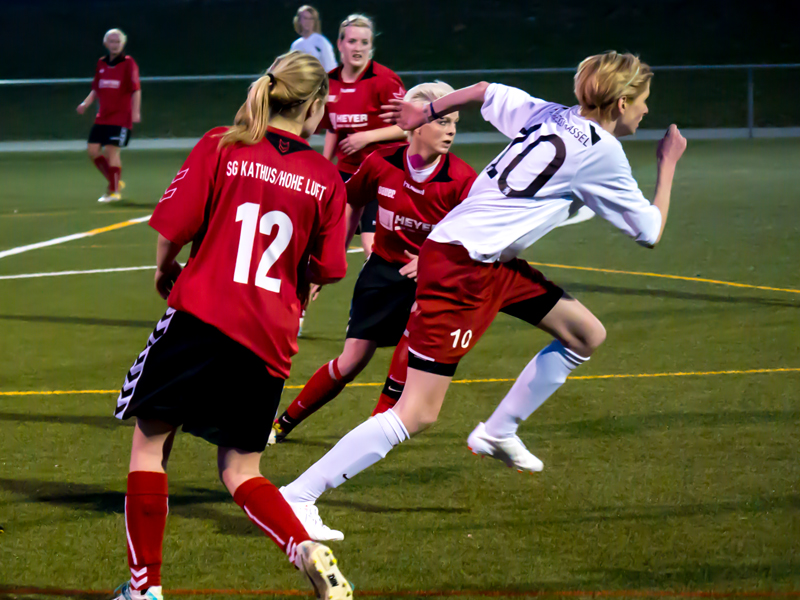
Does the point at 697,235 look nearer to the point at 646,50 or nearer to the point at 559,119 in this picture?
the point at 559,119

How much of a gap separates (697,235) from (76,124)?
18409 mm

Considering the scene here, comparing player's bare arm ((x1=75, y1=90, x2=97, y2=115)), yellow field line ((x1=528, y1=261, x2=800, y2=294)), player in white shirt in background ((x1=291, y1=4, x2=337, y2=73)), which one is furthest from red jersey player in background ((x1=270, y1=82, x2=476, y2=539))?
player's bare arm ((x1=75, y1=90, x2=97, y2=115))

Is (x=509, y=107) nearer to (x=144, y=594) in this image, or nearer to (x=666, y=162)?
(x=666, y=162)

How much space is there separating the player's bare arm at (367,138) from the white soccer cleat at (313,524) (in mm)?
3205

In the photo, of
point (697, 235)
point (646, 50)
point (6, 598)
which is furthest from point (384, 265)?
point (646, 50)

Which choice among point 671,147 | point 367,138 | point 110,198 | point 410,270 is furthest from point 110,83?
point 671,147

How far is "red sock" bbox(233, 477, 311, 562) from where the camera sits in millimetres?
3049

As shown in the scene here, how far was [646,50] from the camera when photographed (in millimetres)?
29797

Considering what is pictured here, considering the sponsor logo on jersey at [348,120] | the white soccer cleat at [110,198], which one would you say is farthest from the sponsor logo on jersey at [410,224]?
the white soccer cleat at [110,198]

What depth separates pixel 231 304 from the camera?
3096mm

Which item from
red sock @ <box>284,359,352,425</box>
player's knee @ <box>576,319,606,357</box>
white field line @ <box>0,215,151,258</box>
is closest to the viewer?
player's knee @ <box>576,319,606,357</box>

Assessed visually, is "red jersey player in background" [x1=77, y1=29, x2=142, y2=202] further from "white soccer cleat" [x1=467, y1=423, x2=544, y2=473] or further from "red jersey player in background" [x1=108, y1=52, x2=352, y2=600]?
"red jersey player in background" [x1=108, y1=52, x2=352, y2=600]

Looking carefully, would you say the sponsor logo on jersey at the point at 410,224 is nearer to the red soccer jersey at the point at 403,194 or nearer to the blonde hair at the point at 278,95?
the red soccer jersey at the point at 403,194

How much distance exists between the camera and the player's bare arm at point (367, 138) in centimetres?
672
